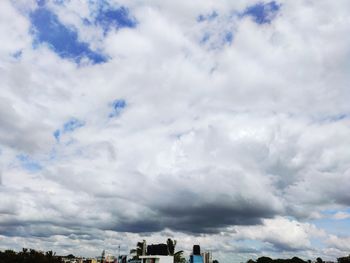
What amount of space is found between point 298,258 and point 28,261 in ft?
350

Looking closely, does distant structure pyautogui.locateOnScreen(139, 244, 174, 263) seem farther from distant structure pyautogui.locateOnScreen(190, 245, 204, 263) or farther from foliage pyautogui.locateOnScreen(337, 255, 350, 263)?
foliage pyautogui.locateOnScreen(337, 255, 350, 263)

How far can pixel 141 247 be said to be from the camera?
98.1m

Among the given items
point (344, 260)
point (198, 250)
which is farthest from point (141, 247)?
point (344, 260)

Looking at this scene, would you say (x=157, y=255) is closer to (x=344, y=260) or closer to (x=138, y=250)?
(x=138, y=250)

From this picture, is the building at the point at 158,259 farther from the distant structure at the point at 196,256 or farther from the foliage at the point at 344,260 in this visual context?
the foliage at the point at 344,260

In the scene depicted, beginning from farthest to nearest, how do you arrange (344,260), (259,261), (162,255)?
(259,261) → (344,260) → (162,255)

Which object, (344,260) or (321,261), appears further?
(321,261)

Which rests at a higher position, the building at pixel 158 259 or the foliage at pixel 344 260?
the foliage at pixel 344 260

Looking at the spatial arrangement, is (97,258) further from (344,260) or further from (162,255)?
(344,260)

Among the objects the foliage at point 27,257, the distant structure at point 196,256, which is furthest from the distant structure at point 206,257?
the foliage at point 27,257

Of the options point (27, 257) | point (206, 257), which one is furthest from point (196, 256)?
point (27, 257)

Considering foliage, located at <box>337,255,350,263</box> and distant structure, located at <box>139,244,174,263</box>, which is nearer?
distant structure, located at <box>139,244,174,263</box>

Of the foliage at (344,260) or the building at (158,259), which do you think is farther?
the foliage at (344,260)

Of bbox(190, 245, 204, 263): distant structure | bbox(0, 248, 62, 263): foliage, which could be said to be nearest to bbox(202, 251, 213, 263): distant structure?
bbox(190, 245, 204, 263): distant structure
